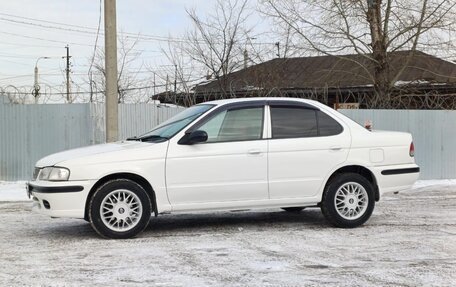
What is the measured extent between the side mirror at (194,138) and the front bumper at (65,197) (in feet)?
4.00

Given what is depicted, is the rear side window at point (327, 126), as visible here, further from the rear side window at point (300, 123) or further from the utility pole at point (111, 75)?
the utility pole at point (111, 75)

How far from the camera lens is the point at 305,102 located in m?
7.89

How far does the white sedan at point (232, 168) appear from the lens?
6.86 m

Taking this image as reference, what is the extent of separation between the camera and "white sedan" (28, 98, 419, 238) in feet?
22.5

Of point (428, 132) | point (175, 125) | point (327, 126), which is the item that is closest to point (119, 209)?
point (175, 125)

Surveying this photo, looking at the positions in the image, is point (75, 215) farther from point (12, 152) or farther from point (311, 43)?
point (311, 43)

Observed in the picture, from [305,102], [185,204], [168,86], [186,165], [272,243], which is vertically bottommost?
[272,243]

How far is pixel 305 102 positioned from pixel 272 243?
2.15 meters

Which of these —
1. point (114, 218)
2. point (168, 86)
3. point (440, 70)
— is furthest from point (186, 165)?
point (440, 70)

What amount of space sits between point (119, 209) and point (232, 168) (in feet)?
4.89

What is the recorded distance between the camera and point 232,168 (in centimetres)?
723

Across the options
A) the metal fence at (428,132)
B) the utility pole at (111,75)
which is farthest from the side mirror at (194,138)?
the metal fence at (428,132)

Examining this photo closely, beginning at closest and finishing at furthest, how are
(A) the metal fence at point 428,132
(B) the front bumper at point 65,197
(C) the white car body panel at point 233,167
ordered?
1. (B) the front bumper at point 65,197
2. (C) the white car body panel at point 233,167
3. (A) the metal fence at point 428,132

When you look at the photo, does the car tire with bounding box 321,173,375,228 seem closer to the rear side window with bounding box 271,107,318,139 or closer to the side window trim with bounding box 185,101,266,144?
the rear side window with bounding box 271,107,318,139
